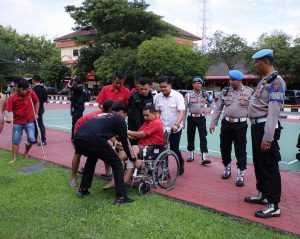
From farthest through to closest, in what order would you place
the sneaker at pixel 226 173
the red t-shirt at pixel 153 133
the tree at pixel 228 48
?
the tree at pixel 228 48
the sneaker at pixel 226 173
the red t-shirt at pixel 153 133

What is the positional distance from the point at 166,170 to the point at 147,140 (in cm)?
54

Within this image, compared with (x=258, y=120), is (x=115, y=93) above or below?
above

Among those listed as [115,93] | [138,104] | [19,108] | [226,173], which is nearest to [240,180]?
[226,173]

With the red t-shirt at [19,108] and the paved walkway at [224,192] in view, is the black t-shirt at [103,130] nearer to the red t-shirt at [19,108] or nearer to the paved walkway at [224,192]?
the paved walkway at [224,192]

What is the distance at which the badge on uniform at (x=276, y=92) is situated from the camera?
4.15m

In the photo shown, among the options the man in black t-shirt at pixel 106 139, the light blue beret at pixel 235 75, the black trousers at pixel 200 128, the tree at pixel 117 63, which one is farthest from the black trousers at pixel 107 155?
the tree at pixel 117 63

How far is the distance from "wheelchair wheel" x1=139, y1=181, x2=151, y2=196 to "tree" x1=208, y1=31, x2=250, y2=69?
3406cm

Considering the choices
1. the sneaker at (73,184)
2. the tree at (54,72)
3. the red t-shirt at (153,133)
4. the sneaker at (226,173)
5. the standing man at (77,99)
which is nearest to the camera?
the red t-shirt at (153,133)

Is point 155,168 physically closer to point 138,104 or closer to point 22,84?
point 138,104

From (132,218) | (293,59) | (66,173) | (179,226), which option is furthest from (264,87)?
(293,59)

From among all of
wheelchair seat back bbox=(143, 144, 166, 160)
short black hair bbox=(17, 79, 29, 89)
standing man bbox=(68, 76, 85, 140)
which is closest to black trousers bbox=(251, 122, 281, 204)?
wheelchair seat back bbox=(143, 144, 166, 160)

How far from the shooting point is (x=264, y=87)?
432 cm

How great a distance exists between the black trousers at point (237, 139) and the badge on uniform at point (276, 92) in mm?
1691

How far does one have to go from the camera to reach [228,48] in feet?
126
